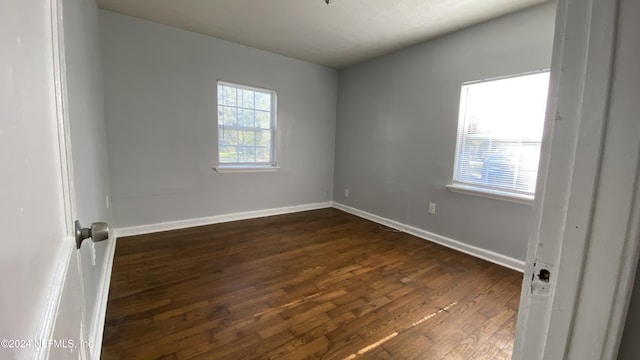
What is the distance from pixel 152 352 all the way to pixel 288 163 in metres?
3.12

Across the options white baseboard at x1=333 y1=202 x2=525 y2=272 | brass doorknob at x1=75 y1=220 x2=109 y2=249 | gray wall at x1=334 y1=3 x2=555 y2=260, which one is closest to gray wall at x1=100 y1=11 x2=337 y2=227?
gray wall at x1=334 y1=3 x2=555 y2=260

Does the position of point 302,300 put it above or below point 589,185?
below

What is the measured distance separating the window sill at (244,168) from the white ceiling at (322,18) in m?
1.66

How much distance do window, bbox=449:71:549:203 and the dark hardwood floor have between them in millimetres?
812

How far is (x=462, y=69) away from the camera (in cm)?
290

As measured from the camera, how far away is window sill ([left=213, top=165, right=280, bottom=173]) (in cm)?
367

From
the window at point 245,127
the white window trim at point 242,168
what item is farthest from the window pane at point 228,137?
the white window trim at point 242,168

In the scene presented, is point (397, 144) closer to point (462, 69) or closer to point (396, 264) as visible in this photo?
point (462, 69)

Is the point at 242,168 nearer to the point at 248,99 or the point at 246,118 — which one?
the point at 246,118

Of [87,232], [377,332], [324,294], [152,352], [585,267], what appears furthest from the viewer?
[324,294]

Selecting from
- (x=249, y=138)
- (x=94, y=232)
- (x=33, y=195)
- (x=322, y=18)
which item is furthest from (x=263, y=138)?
(x=33, y=195)

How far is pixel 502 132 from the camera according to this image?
2656 mm

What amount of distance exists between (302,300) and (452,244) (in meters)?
2.01

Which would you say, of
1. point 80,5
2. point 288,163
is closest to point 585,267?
point 80,5
